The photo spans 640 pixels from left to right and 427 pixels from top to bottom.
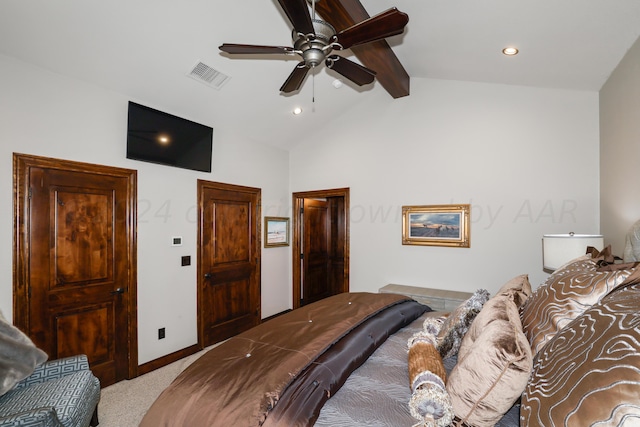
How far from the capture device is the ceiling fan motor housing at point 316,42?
1865 millimetres

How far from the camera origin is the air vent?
2879mm

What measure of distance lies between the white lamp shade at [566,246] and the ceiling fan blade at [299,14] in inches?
97.5

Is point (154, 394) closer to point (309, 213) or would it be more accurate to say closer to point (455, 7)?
point (309, 213)

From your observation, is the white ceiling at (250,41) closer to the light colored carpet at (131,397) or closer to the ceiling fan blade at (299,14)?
the ceiling fan blade at (299,14)

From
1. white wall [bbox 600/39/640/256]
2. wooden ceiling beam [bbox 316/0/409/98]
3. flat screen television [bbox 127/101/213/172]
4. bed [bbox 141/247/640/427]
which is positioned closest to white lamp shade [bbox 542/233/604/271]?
white wall [bbox 600/39/640/256]

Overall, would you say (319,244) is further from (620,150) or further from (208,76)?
(620,150)

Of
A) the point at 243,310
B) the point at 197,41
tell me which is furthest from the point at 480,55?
the point at 243,310

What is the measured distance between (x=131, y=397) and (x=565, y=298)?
3317 millimetres

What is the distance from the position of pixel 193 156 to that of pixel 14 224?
1685 millimetres

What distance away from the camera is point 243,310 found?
4.25 metres

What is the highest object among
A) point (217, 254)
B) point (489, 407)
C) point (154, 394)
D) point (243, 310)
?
point (217, 254)

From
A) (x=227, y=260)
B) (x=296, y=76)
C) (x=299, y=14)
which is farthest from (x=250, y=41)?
(x=227, y=260)

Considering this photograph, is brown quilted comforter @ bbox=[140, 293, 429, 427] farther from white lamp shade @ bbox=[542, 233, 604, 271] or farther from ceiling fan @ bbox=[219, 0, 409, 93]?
ceiling fan @ bbox=[219, 0, 409, 93]

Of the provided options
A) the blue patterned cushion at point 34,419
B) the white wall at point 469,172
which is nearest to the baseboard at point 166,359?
the blue patterned cushion at point 34,419
